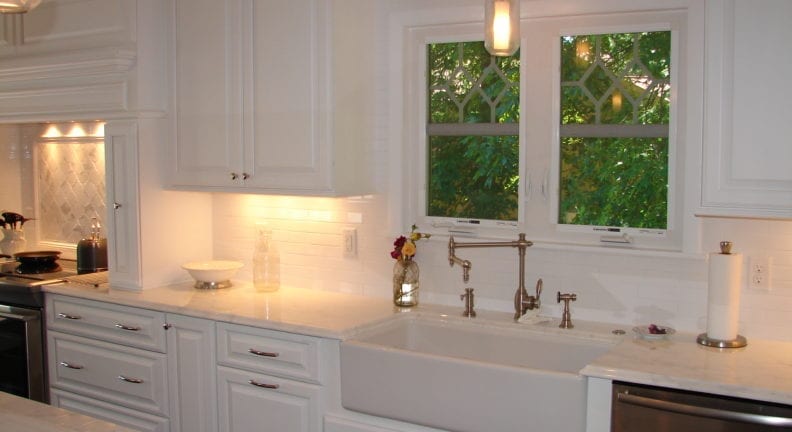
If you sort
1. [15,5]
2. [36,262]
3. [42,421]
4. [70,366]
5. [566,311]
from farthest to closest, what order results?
1. [36,262]
2. [70,366]
3. [566,311]
4. [42,421]
5. [15,5]

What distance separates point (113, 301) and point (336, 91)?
1395 mm

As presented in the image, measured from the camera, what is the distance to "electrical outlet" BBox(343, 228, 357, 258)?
3.92m

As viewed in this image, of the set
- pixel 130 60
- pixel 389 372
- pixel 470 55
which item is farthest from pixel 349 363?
pixel 130 60

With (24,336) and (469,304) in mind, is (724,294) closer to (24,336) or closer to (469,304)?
(469,304)

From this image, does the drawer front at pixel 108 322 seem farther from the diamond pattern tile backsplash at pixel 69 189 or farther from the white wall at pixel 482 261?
the diamond pattern tile backsplash at pixel 69 189

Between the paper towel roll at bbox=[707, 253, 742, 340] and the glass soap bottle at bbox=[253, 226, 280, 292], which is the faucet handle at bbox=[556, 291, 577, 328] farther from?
the glass soap bottle at bbox=[253, 226, 280, 292]

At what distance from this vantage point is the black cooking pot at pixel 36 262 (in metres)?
4.46

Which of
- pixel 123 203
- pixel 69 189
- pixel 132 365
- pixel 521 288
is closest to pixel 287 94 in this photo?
pixel 123 203

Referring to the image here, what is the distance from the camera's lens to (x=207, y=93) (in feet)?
12.7

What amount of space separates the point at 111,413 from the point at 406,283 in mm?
1514

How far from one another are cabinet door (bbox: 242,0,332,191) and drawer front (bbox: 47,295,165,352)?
0.77 m

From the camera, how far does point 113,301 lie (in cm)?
384

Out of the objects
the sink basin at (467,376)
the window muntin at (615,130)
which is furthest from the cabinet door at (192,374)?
the window muntin at (615,130)

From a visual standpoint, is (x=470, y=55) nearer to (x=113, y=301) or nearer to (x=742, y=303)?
(x=742, y=303)
